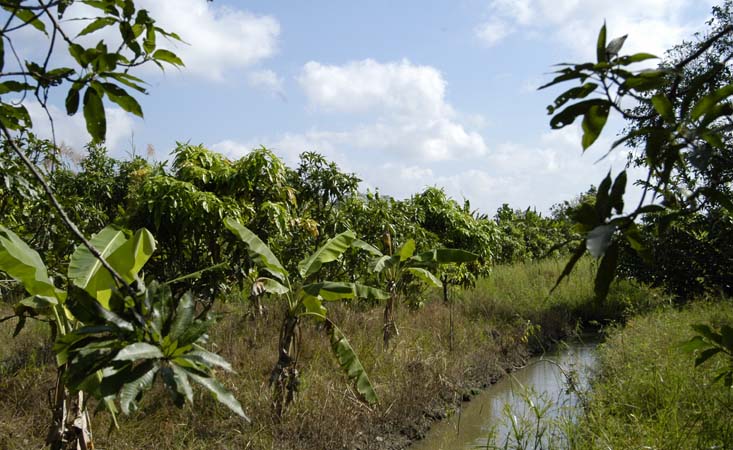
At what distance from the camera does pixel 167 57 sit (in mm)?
1598

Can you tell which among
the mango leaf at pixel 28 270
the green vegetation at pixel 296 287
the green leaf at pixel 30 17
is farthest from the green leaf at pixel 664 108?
the mango leaf at pixel 28 270

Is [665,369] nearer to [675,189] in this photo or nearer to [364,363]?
[364,363]

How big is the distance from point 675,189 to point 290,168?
22.4 feet

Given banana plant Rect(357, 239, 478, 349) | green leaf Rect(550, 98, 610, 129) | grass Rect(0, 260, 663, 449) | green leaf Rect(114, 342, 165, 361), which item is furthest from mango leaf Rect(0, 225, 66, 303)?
banana plant Rect(357, 239, 478, 349)

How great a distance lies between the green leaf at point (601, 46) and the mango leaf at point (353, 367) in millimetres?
4257

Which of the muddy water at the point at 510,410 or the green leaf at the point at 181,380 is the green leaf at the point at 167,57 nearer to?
the green leaf at the point at 181,380

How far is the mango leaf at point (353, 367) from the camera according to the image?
5219mm

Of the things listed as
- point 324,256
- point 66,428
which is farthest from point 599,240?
point 324,256

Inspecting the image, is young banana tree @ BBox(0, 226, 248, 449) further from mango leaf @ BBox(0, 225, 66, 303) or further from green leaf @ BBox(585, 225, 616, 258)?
mango leaf @ BBox(0, 225, 66, 303)

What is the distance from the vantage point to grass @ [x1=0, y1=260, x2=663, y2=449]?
493 centimetres

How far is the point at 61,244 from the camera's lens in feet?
17.7

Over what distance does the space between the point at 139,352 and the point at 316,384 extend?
192 inches

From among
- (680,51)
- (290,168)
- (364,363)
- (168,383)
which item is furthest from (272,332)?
(680,51)

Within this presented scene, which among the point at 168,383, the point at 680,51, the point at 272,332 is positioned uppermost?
the point at 680,51
